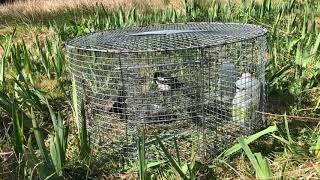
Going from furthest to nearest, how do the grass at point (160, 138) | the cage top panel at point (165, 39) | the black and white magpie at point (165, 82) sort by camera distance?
the black and white magpie at point (165, 82), the cage top panel at point (165, 39), the grass at point (160, 138)

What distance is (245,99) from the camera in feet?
5.69

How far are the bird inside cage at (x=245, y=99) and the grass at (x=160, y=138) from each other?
10 cm

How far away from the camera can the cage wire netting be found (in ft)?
5.27

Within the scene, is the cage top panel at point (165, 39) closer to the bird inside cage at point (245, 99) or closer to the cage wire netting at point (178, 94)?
the cage wire netting at point (178, 94)

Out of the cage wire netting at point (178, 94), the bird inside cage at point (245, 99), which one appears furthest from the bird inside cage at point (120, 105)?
the bird inside cage at point (245, 99)

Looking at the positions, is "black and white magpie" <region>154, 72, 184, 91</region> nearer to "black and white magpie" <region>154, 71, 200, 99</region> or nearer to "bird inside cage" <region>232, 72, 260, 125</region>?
"black and white magpie" <region>154, 71, 200, 99</region>

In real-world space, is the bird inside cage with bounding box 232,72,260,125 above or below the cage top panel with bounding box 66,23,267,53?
below

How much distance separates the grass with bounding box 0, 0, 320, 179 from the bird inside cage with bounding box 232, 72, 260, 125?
0.10 meters

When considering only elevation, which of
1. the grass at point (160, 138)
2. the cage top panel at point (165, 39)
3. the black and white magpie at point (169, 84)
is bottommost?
the grass at point (160, 138)

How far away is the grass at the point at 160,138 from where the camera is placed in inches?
53.7

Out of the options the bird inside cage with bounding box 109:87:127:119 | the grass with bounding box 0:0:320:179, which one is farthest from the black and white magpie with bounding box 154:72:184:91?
the grass with bounding box 0:0:320:179

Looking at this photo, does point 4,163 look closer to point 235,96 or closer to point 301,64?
point 235,96

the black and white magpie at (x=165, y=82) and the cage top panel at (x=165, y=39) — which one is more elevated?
the cage top panel at (x=165, y=39)

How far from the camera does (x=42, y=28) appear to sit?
3.99m
